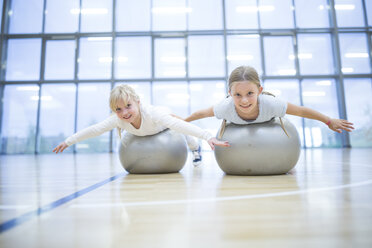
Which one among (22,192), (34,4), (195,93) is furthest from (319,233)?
(34,4)

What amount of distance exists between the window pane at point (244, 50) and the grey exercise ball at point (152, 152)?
5.07m

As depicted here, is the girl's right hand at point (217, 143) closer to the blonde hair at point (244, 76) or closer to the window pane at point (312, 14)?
the blonde hair at point (244, 76)

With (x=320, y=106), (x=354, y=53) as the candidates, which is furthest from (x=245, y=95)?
(x=354, y=53)

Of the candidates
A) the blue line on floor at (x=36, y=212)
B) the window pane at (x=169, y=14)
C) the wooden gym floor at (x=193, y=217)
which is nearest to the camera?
the wooden gym floor at (x=193, y=217)

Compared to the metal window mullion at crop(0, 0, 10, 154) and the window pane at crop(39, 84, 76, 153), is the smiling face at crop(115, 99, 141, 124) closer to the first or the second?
the window pane at crop(39, 84, 76, 153)

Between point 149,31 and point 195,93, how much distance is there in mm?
2015

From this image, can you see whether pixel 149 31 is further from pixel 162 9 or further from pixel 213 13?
pixel 213 13

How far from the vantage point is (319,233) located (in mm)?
596

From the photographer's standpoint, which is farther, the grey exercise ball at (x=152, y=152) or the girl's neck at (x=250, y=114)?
the grey exercise ball at (x=152, y=152)

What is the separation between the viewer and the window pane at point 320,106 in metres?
6.29

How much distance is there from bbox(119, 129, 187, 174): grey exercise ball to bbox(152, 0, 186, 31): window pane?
5436 millimetres

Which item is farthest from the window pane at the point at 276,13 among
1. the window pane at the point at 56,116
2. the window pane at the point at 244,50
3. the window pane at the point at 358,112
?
the window pane at the point at 56,116

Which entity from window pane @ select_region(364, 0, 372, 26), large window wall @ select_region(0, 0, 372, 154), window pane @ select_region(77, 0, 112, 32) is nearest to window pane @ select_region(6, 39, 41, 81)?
large window wall @ select_region(0, 0, 372, 154)

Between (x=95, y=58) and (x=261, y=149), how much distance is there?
6073 mm
